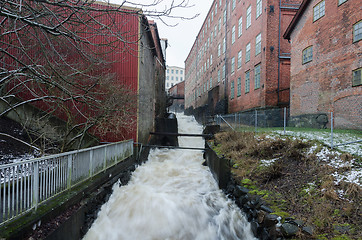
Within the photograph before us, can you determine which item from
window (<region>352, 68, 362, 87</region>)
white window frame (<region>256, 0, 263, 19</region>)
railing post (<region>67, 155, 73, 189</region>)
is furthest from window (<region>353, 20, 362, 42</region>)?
railing post (<region>67, 155, 73, 189</region>)

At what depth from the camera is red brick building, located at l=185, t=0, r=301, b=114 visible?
14.8 m

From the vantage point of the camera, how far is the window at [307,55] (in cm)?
1249

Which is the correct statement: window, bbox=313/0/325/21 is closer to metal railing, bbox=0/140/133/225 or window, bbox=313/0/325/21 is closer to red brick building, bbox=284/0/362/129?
red brick building, bbox=284/0/362/129

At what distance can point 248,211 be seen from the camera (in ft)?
16.4

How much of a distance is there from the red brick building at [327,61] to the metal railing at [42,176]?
38.1 ft

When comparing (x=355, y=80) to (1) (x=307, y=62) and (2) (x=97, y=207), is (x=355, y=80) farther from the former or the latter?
(2) (x=97, y=207)

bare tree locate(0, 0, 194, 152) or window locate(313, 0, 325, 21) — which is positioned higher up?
window locate(313, 0, 325, 21)

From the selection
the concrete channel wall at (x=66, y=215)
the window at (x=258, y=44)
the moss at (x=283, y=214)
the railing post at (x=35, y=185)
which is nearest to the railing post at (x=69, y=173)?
the concrete channel wall at (x=66, y=215)

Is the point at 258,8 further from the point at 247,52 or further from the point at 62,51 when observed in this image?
the point at 62,51

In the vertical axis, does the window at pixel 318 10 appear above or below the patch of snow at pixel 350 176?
above

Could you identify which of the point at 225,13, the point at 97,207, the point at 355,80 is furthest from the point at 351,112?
the point at 225,13

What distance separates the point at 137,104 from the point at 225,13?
67.4 feet

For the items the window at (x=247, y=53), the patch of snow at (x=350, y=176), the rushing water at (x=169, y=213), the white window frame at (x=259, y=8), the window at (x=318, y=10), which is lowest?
the rushing water at (x=169, y=213)

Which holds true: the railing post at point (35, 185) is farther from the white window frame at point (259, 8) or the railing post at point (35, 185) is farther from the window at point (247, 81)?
the white window frame at point (259, 8)
